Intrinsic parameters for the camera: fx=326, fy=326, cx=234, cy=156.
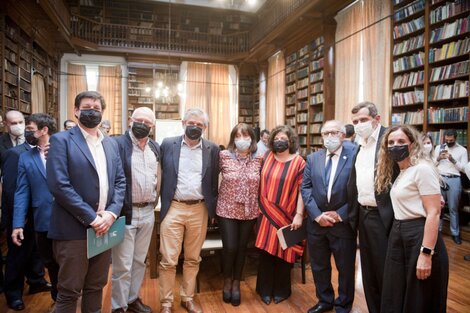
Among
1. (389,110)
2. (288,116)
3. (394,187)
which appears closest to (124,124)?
(288,116)

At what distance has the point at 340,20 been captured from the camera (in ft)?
21.7

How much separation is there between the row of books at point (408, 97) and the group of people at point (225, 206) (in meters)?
3.19

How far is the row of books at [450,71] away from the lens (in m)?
4.26

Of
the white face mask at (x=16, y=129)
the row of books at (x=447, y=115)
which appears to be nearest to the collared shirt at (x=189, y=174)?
the white face mask at (x=16, y=129)

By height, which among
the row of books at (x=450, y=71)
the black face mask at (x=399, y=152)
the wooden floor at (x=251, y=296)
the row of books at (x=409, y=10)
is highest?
the row of books at (x=409, y=10)

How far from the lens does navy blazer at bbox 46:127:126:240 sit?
1.67m

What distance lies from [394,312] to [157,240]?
207 centimetres

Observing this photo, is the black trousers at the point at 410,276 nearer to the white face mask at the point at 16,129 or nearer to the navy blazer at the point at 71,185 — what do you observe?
the navy blazer at the point at 71,185

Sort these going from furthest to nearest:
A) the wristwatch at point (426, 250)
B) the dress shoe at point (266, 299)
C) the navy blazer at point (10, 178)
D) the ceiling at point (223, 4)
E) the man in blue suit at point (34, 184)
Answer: the ceiling at point (223, 4)
the dress shoe at point (266, 299)
the navy blazer at point (10, 178)
the man in blue suit at point (34, 184)
the wristwatch at point (426, 250)

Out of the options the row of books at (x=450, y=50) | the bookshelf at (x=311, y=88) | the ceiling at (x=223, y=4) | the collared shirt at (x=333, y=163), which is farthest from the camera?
the ceiling at (x=223, y=4)

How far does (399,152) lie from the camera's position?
1834mm

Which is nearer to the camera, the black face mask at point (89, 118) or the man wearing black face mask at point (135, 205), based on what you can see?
the black face mask at point (89, 118)

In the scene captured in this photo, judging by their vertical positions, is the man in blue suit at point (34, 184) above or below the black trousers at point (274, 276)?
above

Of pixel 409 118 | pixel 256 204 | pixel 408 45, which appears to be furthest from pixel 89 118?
pixel 408 45
